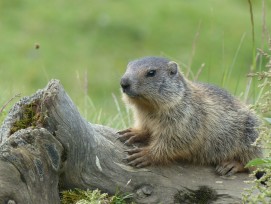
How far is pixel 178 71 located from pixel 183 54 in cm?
972

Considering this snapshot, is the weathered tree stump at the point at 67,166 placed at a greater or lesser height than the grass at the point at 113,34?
lesser

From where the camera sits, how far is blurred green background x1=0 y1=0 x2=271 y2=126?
15.5 m

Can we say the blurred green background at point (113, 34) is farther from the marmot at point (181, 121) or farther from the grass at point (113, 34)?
the marmot at point (181, 121)

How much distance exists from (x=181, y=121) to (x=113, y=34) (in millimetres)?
10745

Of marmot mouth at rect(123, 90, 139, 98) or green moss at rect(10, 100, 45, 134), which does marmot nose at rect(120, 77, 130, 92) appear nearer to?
marmot mouth at rect(123, 90, 139, 98)

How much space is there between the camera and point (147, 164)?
18.7 ft

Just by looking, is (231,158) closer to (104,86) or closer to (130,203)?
(130,203)

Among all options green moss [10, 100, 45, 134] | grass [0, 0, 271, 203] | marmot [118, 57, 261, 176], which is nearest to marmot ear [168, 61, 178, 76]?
marmot [118, 57, 261, 176]

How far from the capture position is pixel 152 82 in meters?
6.16

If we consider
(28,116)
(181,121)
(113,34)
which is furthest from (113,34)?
(28,116)

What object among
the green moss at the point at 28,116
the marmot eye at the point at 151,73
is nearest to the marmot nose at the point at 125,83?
the marmot eye at the point at 151,73

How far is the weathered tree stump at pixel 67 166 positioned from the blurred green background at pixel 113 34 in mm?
9426

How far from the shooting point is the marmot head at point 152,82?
236 inches

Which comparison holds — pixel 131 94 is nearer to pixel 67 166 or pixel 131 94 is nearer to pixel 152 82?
pixel 152 82
